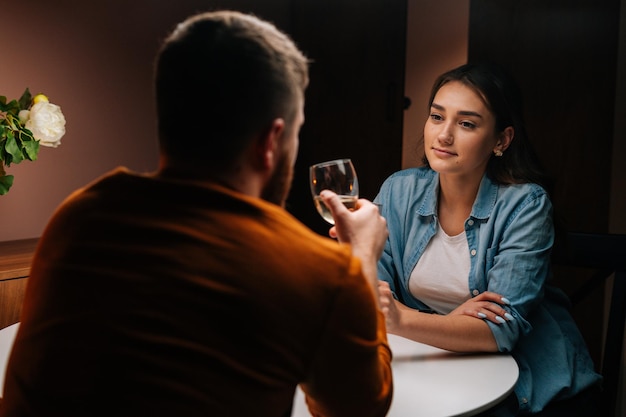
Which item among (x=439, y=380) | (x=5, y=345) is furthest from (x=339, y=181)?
(x=5, y=345)

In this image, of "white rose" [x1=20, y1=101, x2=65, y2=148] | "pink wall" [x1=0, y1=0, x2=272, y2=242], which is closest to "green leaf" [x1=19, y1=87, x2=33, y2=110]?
"white rose" [x1=20, y1=101, x2=65, y2=148]

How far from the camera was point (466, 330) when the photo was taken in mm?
1423

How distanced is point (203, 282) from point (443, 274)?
45.7 inches

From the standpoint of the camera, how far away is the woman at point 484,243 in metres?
Answer: 1.58

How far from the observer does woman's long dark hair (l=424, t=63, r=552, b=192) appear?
188cm

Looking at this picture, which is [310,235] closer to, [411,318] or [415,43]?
[411,318]

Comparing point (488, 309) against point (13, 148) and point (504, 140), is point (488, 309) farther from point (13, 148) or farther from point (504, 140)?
point (13, 148)

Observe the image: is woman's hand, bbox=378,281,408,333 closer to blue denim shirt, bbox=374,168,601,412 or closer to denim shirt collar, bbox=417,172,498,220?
blue denim shirt, bbox=374,168,601,412

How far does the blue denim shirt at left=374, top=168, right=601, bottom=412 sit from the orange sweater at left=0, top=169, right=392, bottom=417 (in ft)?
2.55

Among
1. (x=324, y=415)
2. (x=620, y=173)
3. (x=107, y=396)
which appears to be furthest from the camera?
(x=620, y=173)

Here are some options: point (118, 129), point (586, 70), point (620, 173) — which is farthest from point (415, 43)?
point (118, 129)

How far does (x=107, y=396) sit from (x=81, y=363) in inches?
1.9

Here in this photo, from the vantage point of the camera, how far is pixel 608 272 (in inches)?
77.5

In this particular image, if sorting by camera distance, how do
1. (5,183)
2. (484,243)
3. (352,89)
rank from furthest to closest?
(352,89) < (5,183) < (484,243)
